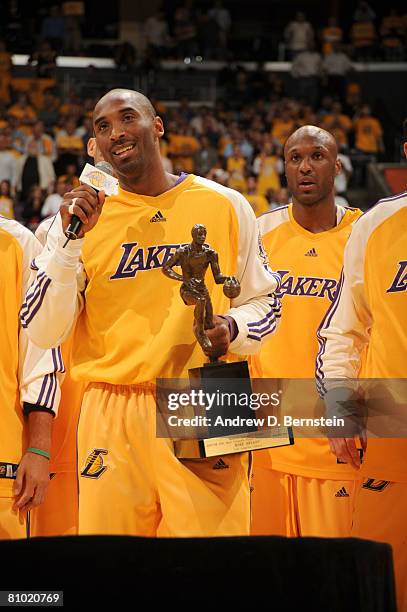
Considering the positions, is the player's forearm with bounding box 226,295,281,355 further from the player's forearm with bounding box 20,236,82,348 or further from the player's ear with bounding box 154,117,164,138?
the player's ear with bounding box 154,117,164,138

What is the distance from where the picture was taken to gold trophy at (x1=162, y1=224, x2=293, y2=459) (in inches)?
121

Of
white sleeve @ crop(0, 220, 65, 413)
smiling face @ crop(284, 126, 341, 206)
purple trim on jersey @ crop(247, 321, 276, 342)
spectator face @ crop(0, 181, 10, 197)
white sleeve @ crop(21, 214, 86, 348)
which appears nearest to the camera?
white sleeve @ crop(21, 214, 86, 348)

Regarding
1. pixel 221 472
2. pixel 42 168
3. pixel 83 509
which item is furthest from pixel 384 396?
pixel 42 168

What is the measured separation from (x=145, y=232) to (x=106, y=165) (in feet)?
0.91

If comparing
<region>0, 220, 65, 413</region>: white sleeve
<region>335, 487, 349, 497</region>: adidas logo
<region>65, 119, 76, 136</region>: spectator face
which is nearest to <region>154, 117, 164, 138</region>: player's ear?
<region>0, 220, 65, 413</region>: white sleeve

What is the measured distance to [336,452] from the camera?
148 inches

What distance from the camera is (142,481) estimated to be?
334cm

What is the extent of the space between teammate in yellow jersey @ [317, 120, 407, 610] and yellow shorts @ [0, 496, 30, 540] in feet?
4.03

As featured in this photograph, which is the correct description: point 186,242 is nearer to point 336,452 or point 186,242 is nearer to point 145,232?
point 145,232

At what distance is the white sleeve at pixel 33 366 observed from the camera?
11.9ft

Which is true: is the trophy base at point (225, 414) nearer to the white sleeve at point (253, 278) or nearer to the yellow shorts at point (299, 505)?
the white sleeve at point (253, 278)

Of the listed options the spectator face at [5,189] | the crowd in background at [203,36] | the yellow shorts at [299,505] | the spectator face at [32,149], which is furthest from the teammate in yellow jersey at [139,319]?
the crowd in background at [203,36]

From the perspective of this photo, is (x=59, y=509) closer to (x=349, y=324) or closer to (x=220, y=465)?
(x=220, y=465)

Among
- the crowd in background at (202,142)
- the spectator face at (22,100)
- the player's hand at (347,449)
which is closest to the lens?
the player's hand at (347,449)
